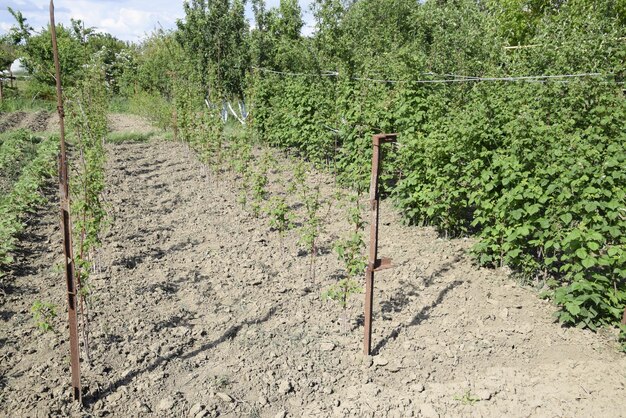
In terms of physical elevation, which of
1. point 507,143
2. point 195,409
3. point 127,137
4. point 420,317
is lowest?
point 195,409

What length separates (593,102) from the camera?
5527 mm

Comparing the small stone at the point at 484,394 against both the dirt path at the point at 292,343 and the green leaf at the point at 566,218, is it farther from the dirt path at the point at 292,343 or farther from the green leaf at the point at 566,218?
the green leaf at the point at 566,218

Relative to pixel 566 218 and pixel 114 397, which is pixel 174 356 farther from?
pixel 566 218

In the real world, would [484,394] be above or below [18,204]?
below

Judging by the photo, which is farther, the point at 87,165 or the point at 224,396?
the point at 87,165

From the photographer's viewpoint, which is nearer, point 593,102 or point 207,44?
point 593,102

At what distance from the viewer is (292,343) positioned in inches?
165

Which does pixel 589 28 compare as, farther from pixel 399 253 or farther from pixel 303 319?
pixel 303 319

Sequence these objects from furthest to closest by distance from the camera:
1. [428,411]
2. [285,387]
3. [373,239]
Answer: [373,239] < [285,387] < [428,411]

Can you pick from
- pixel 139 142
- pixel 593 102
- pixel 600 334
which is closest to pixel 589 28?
pixel 593 102

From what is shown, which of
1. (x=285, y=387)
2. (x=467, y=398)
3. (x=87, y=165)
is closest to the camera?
(x=467, y=398)

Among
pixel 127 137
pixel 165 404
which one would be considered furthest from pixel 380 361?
pixel 127 137

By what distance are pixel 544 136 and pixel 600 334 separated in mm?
1832

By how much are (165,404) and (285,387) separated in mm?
844
